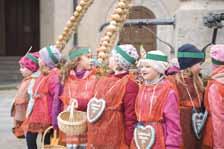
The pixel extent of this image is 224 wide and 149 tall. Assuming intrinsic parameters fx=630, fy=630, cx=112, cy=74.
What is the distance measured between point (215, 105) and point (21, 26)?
78.6ft

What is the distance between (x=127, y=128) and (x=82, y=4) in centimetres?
283

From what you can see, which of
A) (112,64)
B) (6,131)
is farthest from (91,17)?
(112,64)

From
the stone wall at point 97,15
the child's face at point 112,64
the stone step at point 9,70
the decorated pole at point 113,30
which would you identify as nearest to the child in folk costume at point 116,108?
the child's face at point 112,64

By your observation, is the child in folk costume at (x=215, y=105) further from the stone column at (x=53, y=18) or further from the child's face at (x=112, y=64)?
the stone column at (x=53, y=18)

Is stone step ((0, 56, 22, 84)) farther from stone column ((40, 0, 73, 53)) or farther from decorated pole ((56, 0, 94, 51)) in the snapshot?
decorated pole ((56, 0, 94, 51))

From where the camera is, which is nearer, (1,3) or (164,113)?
(164,113)

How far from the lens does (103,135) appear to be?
526 cm

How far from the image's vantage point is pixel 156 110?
4.88m

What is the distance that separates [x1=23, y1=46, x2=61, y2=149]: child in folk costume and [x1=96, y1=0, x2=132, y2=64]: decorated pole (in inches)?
28.8

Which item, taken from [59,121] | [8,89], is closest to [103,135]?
[59,121]

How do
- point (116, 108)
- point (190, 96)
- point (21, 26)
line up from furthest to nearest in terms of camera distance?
point (21, 26)
point (190, 96)
point (116, 108)

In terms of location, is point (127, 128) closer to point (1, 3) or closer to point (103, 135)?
point (103, 135)

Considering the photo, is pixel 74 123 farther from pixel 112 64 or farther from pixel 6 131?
pixel 6 131

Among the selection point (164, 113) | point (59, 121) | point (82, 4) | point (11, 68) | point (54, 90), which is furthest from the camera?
point (11, 68)
